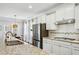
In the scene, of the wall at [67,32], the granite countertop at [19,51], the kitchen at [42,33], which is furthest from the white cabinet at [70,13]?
the granite countertop at [19,51]

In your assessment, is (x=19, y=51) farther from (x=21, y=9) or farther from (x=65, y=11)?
(x=65, y=11)

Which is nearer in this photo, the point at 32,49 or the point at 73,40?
the point at 32,49

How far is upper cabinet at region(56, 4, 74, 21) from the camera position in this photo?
2.09m

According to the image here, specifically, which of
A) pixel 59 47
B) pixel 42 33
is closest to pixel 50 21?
pixel 42 33

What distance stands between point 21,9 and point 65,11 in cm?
93

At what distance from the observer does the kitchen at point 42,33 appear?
1.98 metres

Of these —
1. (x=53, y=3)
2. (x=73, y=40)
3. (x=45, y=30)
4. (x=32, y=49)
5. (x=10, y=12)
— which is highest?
(x=53, y=3)

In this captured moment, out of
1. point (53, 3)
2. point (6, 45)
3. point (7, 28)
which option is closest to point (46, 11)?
point (53, 3)

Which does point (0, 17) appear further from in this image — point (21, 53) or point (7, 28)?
point (21, 53)

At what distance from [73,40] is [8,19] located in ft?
4.76

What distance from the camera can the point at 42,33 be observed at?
227 cm

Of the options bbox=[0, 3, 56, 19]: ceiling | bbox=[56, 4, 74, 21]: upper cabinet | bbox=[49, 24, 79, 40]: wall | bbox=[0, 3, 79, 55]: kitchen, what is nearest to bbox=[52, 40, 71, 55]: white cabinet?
bbox=[0, 3, 79, 55]: kitchen

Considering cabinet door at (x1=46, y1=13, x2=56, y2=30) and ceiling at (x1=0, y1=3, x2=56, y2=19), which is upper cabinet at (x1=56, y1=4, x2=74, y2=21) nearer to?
cabinet door at (x1=46, y1=13, x2=56, y2=30)
